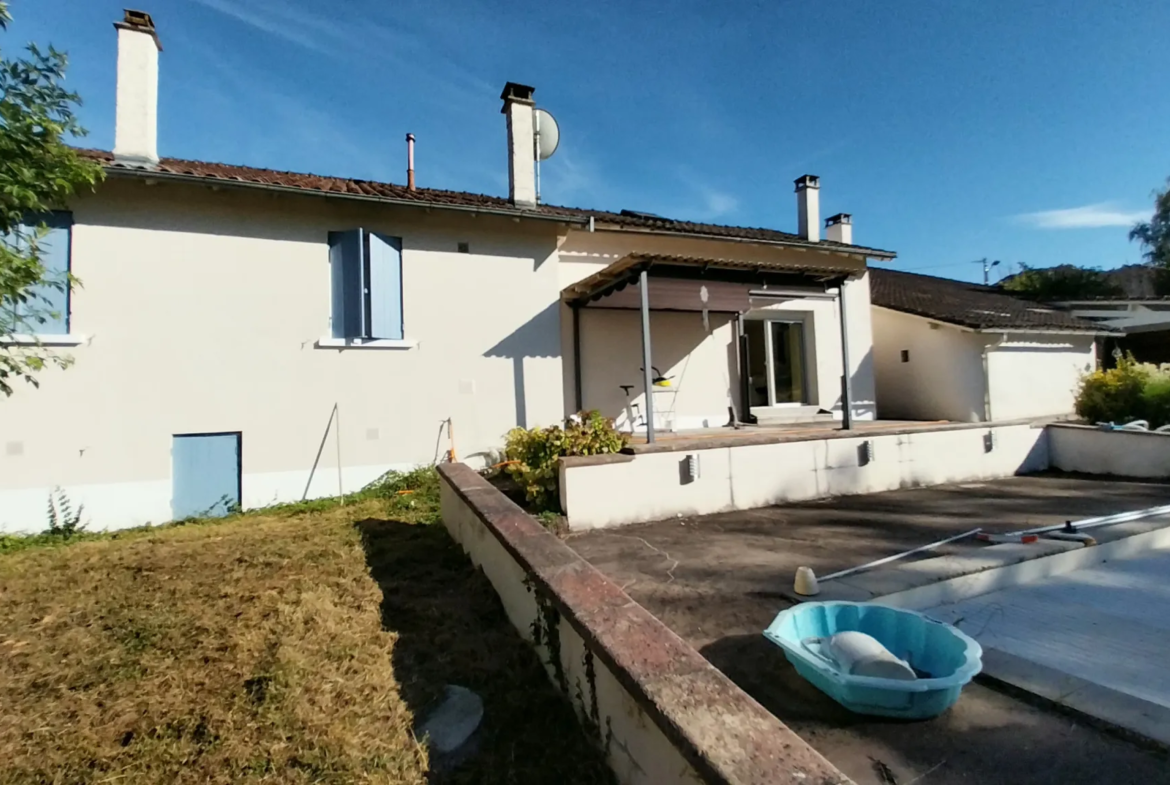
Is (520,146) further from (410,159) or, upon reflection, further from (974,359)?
(974,359)

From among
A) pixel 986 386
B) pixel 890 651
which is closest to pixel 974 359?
pixel 986 386

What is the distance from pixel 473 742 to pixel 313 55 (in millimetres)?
10108

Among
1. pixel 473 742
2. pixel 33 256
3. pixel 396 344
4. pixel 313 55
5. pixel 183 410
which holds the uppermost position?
pixel 313 55

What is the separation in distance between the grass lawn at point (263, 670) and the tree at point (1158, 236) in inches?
1408

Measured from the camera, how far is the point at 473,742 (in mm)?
2512

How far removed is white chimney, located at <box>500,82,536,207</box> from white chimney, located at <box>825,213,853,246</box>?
7.78m

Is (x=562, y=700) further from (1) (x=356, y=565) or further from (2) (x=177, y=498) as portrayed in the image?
(2) (x=177, y=498)

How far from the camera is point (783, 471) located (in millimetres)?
7340

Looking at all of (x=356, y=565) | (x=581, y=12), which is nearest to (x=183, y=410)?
(x=356, y=565)

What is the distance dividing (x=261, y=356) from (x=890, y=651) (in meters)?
7.77

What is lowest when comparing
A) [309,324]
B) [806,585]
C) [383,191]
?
[806,585]

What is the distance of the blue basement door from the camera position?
7.00m

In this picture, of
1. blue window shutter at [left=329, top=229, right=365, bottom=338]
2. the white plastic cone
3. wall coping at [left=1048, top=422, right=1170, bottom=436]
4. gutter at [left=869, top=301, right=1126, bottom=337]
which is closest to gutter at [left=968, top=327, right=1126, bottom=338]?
gutter at [left=869, top=301, right=1126, bottom=337]

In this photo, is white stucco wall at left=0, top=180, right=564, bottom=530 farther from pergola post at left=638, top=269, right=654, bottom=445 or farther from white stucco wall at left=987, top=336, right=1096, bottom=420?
white stucco wall at left=987, top=336, right=1096, bottom=420
